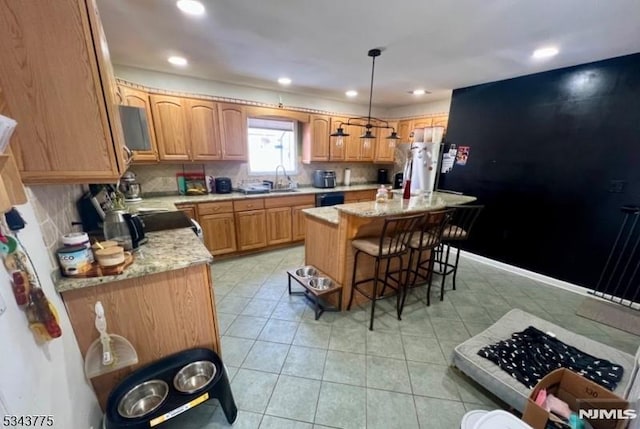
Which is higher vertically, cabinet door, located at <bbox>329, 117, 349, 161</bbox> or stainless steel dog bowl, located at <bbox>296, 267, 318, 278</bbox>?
cabinet door, located at <bbox>329, 117, 349, 161</bbox>

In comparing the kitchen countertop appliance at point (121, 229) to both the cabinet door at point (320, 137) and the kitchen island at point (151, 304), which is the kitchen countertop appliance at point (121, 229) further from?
the cabinet door at point (320, 137)

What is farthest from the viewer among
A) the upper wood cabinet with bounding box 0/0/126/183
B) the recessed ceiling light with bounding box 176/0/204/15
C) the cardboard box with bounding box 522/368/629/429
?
the recessed ceiling light with bounding box 176/0/204/15

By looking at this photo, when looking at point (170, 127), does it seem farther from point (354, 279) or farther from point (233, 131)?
point (354, 279)

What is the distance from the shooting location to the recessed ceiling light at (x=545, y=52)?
2.32m

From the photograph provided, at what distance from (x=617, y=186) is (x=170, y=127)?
5181 mm

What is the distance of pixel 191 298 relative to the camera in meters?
1.40

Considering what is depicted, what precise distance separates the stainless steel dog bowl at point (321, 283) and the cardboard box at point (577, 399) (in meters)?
1.57

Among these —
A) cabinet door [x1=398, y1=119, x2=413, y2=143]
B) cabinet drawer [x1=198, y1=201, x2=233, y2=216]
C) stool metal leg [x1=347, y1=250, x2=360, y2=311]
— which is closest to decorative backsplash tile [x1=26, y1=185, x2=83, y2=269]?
cabinet drawer [x1=198, y1=201, x2=233, y2=216]

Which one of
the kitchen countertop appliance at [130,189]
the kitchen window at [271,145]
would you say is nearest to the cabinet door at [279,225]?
the kitchen window at [271,145]

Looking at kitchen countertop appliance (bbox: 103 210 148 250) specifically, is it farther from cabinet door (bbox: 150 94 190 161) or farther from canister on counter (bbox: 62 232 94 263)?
cabinet door (bbox: 150 94 190 161)

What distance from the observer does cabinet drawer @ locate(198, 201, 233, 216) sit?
11.0ft

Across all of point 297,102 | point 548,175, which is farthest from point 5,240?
point 548,175

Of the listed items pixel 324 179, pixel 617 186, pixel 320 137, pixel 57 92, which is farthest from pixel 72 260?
pixel 617 186

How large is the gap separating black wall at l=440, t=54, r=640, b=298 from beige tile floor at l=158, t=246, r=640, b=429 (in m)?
0.54
